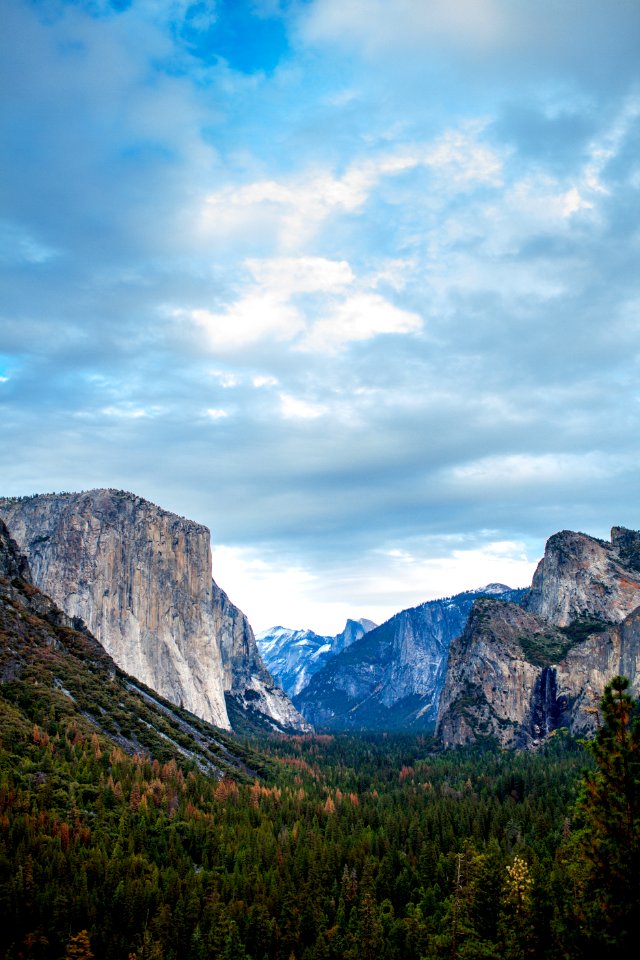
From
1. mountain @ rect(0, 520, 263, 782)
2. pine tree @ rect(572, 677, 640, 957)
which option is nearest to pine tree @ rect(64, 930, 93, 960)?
mountain @ rect(0, 520, 263, 782)

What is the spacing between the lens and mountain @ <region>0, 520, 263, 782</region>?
11856cm

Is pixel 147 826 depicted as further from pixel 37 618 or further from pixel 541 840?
pixel 37 618

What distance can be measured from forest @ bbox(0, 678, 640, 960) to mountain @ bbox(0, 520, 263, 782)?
1.58 metres

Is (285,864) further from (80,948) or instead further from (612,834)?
(612,834)

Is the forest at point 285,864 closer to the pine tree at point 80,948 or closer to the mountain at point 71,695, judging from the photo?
the pine tree at point 80,948

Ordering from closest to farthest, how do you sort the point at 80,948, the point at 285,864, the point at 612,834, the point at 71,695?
1. the point at 612,834
2. the point at 80,948
3. the point at 285,864
4. the point at 71,695

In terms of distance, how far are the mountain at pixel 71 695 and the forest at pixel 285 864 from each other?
158 cm

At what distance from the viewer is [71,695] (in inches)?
5310

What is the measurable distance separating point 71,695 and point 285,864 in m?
64.2

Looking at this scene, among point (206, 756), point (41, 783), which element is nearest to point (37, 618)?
point (206, 756)

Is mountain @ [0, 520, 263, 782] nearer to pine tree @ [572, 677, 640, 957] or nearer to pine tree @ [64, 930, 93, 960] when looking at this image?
pine tree @ [64, 930, 93, 960]

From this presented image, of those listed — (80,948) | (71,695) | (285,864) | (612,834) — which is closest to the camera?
(612,834)

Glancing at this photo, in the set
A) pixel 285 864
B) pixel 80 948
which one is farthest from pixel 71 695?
pixel 80 948

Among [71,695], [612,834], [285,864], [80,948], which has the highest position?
[612,834]
